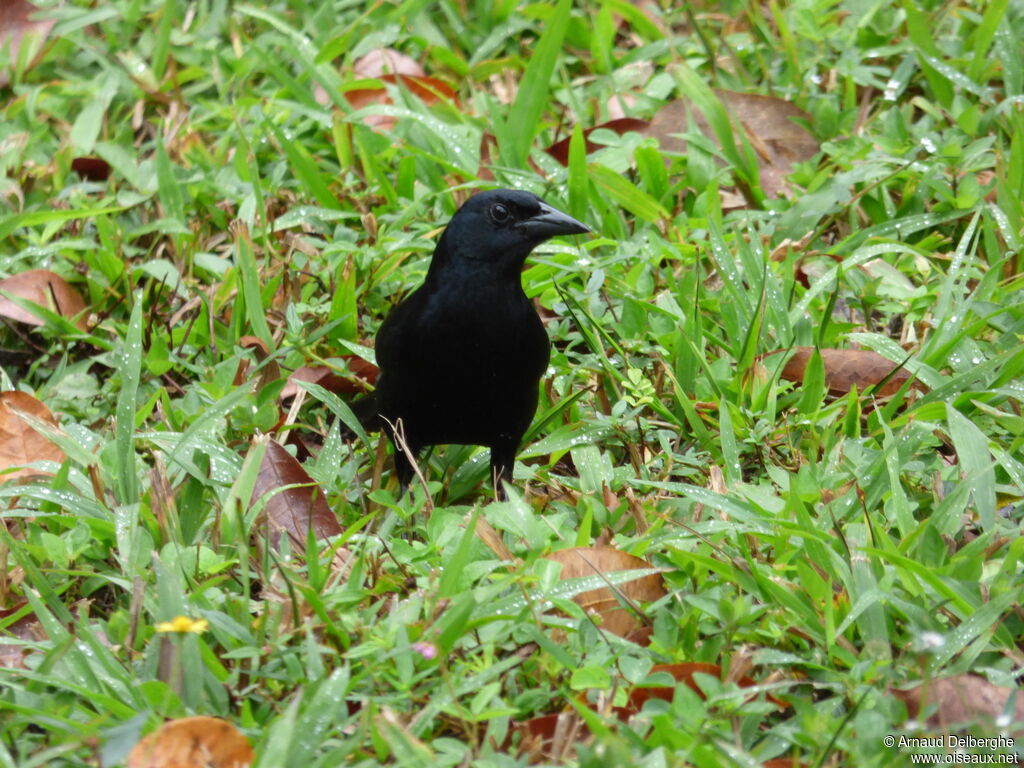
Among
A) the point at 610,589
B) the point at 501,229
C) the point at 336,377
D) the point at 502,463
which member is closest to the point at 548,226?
the point at 501,229

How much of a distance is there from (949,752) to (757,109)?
326 cm

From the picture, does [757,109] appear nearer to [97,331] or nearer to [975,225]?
[975,225]

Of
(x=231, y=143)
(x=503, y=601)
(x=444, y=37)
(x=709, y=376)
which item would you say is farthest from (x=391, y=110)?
(x=503, y=601)

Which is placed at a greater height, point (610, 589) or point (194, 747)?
point (194, 747)

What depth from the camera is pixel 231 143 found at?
529cm

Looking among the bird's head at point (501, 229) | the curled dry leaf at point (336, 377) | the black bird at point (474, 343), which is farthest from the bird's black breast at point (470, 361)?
the curled dry leaf at point (336, 377)

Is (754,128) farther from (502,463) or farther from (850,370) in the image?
(502,463)

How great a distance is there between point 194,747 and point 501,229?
1845mm

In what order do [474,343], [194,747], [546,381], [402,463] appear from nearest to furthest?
[194,747] → [474,343] → [402,463] → [546,381]

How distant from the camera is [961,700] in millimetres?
2615

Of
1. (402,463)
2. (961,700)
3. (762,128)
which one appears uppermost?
(762,128)

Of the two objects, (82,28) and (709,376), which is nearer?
(709,376)

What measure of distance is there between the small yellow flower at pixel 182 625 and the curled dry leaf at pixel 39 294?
213 cm

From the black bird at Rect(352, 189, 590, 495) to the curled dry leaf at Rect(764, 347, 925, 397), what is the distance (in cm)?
79
